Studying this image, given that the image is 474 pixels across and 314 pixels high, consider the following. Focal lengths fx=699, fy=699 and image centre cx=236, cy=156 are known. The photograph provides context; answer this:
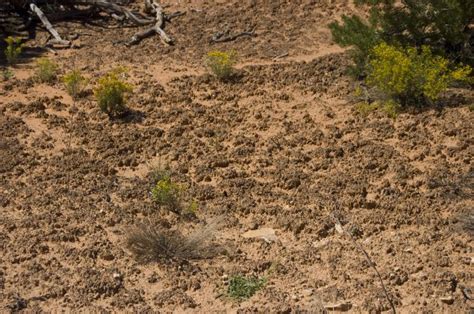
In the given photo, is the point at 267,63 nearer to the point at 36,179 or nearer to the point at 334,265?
the point at 36,179

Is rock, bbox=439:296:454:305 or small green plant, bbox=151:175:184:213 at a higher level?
rock, bbox=439:296:454:305

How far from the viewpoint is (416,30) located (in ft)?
28.5

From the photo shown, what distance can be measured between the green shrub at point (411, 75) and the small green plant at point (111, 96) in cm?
301

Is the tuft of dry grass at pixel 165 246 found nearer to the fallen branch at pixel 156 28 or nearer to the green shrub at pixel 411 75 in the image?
the green shrub at pixel 411 75

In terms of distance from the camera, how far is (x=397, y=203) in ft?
20.4

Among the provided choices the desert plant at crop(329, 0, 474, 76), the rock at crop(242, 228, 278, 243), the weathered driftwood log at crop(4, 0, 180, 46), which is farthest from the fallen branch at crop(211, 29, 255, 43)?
the rock at crop(242, 228, 278, 243)

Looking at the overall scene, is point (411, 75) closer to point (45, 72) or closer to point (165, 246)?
point (165, 246)

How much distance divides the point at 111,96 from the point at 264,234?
3359 millimetres

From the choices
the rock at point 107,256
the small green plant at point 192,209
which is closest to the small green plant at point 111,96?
the small green plant at point 192,209

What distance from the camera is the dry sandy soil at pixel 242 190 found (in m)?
5.32

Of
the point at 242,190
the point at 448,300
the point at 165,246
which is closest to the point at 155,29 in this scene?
the point at 242,190

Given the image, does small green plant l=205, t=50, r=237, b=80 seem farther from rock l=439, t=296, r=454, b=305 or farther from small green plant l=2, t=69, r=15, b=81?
rock l=439, t=296, r=454, b=305

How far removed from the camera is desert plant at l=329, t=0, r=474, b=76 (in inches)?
329

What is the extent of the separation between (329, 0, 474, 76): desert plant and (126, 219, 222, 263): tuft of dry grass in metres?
3.97
